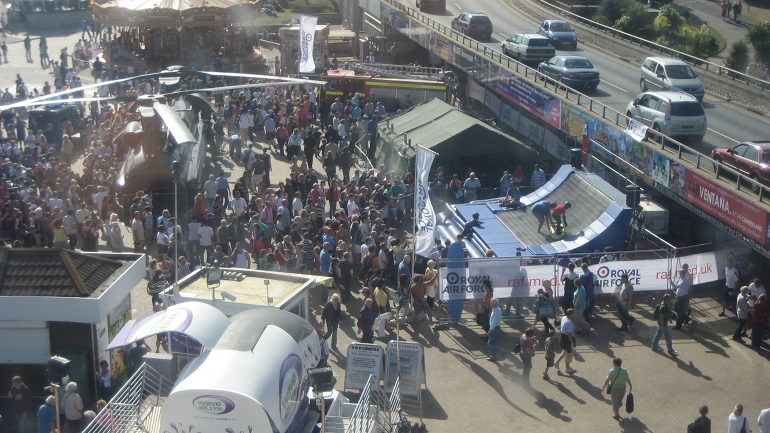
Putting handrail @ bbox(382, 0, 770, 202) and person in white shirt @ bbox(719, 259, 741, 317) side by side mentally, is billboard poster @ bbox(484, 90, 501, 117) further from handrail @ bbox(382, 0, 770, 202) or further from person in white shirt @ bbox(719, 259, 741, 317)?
person in white shirt @ bbox(719, 259, 741, 317)

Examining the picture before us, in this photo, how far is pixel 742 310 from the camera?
16250mm

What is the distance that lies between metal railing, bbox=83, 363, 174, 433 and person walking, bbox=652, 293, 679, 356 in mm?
9047

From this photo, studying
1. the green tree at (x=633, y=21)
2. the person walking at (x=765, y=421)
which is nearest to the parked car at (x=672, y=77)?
the person walking at (x=765, y=421)

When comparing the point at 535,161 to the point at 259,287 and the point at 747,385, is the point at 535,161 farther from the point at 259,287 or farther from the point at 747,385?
the point at 259,287

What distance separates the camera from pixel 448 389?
14.7 m

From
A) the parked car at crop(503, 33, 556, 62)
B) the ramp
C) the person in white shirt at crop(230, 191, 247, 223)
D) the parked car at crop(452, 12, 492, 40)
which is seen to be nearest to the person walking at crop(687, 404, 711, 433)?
the ramp

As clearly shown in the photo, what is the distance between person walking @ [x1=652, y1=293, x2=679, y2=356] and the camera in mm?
15703

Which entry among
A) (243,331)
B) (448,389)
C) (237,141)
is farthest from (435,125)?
(243,331)

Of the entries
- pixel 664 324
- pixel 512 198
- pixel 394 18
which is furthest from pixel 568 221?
pixel 394 18

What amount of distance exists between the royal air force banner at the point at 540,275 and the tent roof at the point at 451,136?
26.5ft

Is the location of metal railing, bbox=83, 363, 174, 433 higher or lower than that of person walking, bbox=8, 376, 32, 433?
higher

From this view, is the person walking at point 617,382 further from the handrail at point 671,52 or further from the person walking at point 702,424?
the handrail at point 671,52

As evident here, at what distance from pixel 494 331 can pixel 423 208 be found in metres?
3.35

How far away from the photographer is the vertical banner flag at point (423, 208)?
1748 cm
